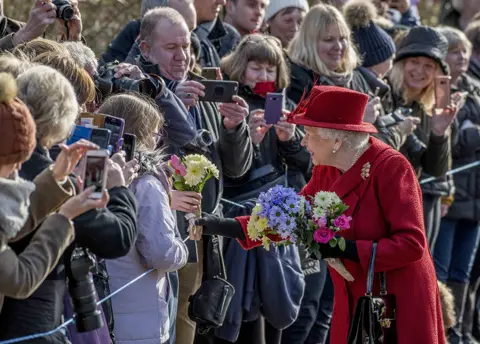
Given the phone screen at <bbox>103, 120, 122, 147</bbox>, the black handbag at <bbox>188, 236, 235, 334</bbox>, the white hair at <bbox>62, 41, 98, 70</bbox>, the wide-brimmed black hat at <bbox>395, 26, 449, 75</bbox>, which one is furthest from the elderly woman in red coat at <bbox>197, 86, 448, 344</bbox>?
the wide-brimmed black hat at <bbox>395, 26, 449, 75</bbox>

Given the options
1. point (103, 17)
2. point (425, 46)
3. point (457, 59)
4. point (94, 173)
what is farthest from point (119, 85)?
point (457, 59)

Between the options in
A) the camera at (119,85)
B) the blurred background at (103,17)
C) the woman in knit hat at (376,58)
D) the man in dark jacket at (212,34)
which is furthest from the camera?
the blurred background at (103,17)

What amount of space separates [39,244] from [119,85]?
2.35m

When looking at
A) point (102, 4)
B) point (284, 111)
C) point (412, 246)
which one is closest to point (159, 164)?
point (412, 246)

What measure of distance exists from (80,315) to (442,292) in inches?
165

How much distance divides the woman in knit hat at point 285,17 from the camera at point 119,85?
9.89 ft

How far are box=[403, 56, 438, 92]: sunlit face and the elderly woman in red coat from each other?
3.41 meters

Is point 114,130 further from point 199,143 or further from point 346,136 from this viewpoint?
point 199,143

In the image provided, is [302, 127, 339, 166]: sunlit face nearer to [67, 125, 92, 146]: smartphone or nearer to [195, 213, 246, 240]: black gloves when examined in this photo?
[195, 213, 246, 240]: black gloves

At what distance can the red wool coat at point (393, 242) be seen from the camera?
5.38 metres

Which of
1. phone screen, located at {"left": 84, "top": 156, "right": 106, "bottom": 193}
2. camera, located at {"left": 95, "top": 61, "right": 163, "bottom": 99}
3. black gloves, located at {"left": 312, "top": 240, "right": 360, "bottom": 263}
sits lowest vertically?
black gloves, located at {"left": 312, "top": 240, "right": 360, "bottom": 263}

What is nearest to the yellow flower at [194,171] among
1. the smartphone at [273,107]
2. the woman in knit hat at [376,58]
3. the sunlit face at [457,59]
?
the smartphone at [273,107]

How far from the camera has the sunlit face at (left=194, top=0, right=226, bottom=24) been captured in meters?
8.08

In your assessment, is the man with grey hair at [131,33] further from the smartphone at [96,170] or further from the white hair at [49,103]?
the smartphone at [96,170]
